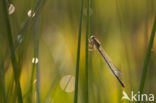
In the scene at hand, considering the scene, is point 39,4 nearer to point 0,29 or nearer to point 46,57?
point 0,29

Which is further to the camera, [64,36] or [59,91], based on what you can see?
[64,36]

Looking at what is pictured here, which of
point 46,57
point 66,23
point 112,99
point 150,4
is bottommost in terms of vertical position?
point 112,99

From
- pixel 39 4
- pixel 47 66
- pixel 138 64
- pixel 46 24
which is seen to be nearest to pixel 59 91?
pixel 47 66

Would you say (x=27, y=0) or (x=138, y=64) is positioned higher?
(x=27, y=0)

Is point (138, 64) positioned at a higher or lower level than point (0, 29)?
lower

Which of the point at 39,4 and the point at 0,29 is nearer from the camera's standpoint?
the point at 39,4

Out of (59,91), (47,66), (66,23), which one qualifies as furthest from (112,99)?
(66,23)

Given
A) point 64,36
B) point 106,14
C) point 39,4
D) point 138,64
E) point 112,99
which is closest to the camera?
point 39,4

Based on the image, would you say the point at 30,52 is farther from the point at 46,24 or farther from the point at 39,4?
the point at 39,4

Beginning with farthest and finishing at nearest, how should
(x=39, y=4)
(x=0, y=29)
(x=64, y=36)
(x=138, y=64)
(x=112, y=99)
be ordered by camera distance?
(x=64, y=36), (x=138, y=64), (x=112, y=99), (x=0, y=29), (x=39, y=4)
